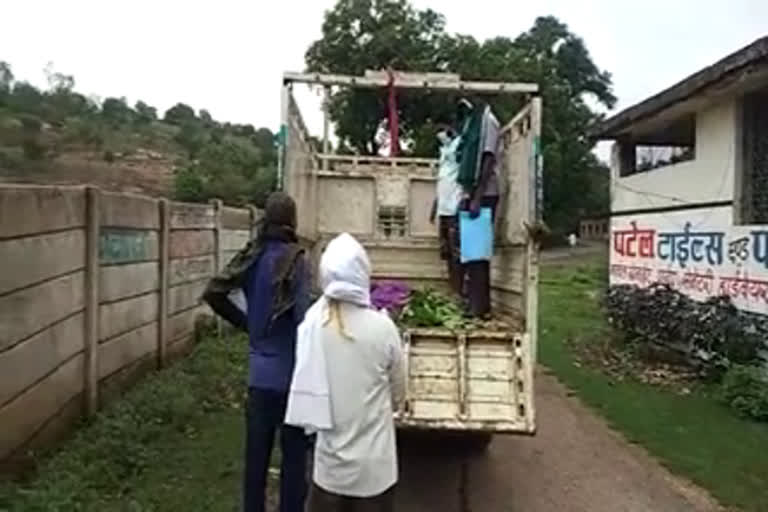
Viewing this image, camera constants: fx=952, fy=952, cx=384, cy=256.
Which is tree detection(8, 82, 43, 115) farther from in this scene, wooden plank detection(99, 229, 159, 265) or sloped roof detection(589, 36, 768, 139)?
→ wooden plank detection(99, 229, 159, 265)

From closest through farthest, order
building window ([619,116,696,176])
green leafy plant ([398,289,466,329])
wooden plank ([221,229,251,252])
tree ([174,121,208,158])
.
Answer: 1. green leafy plant ([398,289,466,329])
2. wooden plank ([221,229,251,252])
3. building window ([619,116,696,176])
4. tree ([174,121,208,158])

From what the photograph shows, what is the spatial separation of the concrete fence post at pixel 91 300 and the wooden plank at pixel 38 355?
106 mm

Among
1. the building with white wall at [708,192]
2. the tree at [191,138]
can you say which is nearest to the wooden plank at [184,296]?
the building with white wall at [708,192]

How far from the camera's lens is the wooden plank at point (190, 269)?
32.6ft

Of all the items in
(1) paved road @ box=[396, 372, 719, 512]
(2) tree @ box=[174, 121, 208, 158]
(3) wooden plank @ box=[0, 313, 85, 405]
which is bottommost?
(1) paved road @ box=[396, 372, 719, 512]

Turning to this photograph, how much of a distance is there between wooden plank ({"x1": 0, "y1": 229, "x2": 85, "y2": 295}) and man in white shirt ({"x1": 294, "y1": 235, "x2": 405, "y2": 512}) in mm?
2116

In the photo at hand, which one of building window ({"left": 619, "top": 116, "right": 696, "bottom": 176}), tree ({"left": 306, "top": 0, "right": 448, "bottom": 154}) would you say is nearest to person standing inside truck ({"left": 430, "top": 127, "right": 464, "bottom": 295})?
building window ({"left": 619, "top": 116, "right": 696, "bottom": 176})

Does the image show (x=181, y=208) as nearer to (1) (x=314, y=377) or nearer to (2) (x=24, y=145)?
(1) (x=314, y=377)

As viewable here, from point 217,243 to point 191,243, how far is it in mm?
1423

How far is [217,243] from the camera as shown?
12203 mm

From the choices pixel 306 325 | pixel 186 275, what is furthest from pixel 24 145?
pixel 306 325

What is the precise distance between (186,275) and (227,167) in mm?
19167

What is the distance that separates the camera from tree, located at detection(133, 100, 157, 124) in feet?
117

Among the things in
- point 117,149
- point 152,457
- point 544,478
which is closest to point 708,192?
point 544,478
